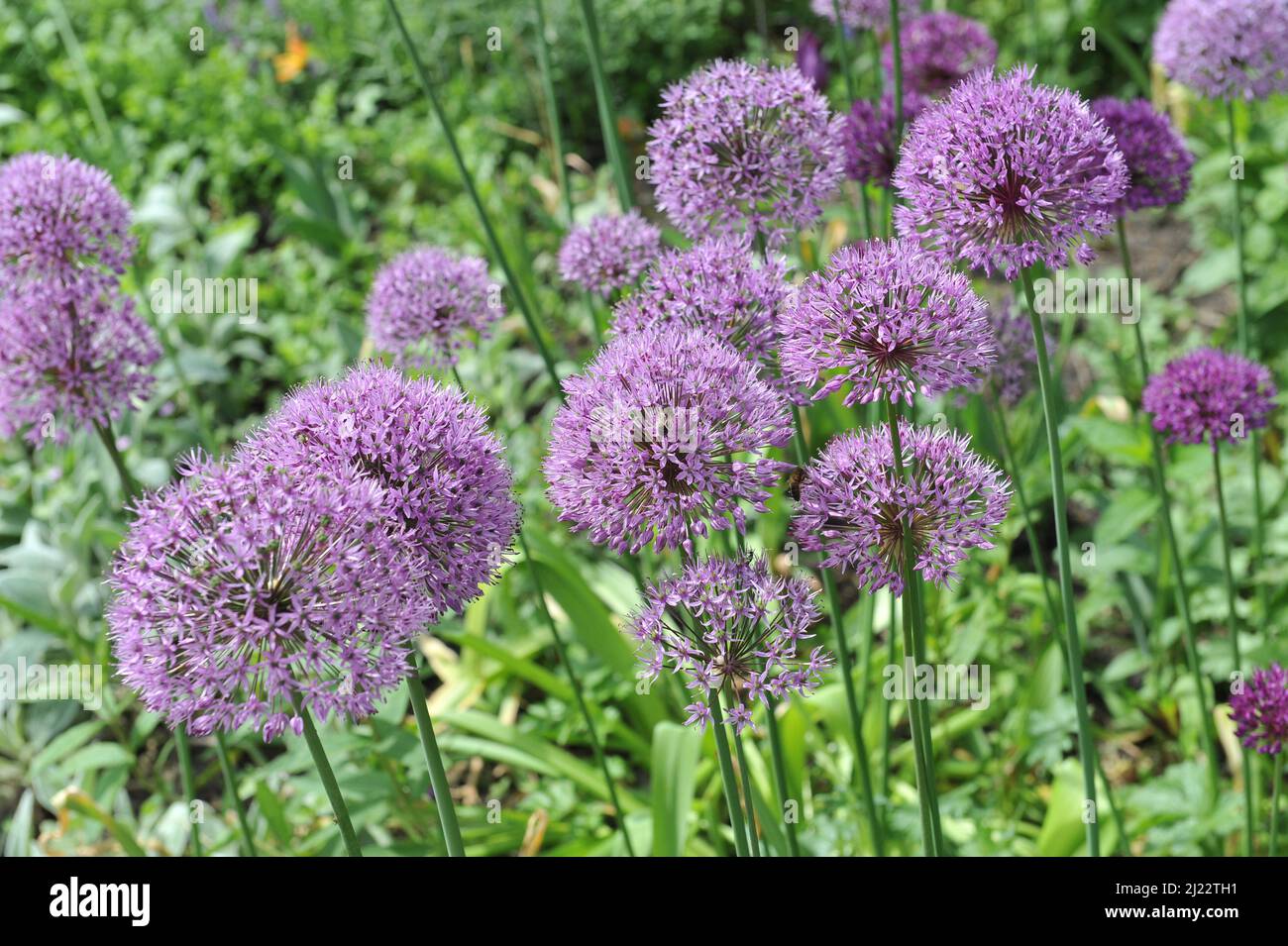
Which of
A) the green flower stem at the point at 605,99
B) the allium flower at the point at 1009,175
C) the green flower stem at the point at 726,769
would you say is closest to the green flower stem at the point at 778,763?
the green flower stem at the point at 726,769

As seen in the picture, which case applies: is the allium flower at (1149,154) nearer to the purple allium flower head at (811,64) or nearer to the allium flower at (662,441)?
the allium flower at (662,441)

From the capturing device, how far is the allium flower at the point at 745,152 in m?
2.08

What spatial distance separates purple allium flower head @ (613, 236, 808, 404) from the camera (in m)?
1.91

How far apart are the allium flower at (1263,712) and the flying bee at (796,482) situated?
111 centimetres

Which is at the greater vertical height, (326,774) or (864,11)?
(864,11)

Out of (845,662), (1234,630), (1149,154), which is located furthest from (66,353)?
(1234,630)

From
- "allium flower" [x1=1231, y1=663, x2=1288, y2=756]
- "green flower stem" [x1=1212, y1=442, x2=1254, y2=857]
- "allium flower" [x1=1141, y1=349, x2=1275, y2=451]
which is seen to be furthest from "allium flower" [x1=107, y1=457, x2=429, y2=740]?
"green flower stem" [x1=1212, y1=442, x2=1254, y2=857]

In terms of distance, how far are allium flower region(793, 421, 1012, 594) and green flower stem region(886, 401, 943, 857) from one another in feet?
0.08

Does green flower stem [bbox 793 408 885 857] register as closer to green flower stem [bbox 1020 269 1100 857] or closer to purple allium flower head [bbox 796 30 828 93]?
green flower stem [bbox 1020 269 1100 857]

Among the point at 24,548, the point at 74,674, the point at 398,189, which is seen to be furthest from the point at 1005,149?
the point at 398,189

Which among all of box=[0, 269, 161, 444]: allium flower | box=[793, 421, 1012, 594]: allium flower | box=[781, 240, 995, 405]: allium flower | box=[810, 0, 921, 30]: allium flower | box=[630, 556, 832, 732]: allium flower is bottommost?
box=[630, 556, 832, 732]: allium flower

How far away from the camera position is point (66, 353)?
2543mm

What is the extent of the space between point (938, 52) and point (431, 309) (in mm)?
1797

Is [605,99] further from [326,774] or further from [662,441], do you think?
[326,774]
